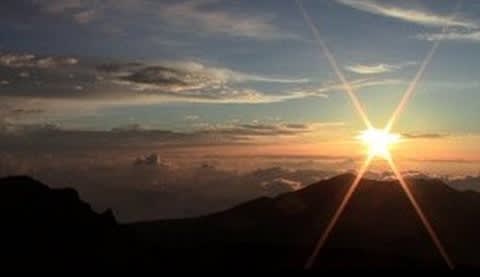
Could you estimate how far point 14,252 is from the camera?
611ft

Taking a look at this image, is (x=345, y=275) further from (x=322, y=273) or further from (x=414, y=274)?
(x=414, y=274)

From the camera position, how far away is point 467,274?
165875 mm

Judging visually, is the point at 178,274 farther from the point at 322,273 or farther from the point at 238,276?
the point at 322,273

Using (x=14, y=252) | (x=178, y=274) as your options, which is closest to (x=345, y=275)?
(x=178, y=274)

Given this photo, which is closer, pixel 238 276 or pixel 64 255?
pixel 238 276

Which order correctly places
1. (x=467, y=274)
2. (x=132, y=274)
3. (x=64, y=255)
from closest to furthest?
1. (x=467, y=274)
2. (x=132, y=274)
3. (x=64, y=255)

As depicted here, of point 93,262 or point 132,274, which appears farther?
point 93,262

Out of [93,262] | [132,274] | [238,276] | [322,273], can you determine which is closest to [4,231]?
[93,262]

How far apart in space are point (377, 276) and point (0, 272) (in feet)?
267

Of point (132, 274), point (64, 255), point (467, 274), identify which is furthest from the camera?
point (64, 255)

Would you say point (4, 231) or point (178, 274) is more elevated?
point (4, 231)

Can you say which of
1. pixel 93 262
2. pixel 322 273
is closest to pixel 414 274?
pixel 322 273

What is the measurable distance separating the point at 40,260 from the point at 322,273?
66.8 metres

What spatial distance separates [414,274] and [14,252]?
3664 inches
